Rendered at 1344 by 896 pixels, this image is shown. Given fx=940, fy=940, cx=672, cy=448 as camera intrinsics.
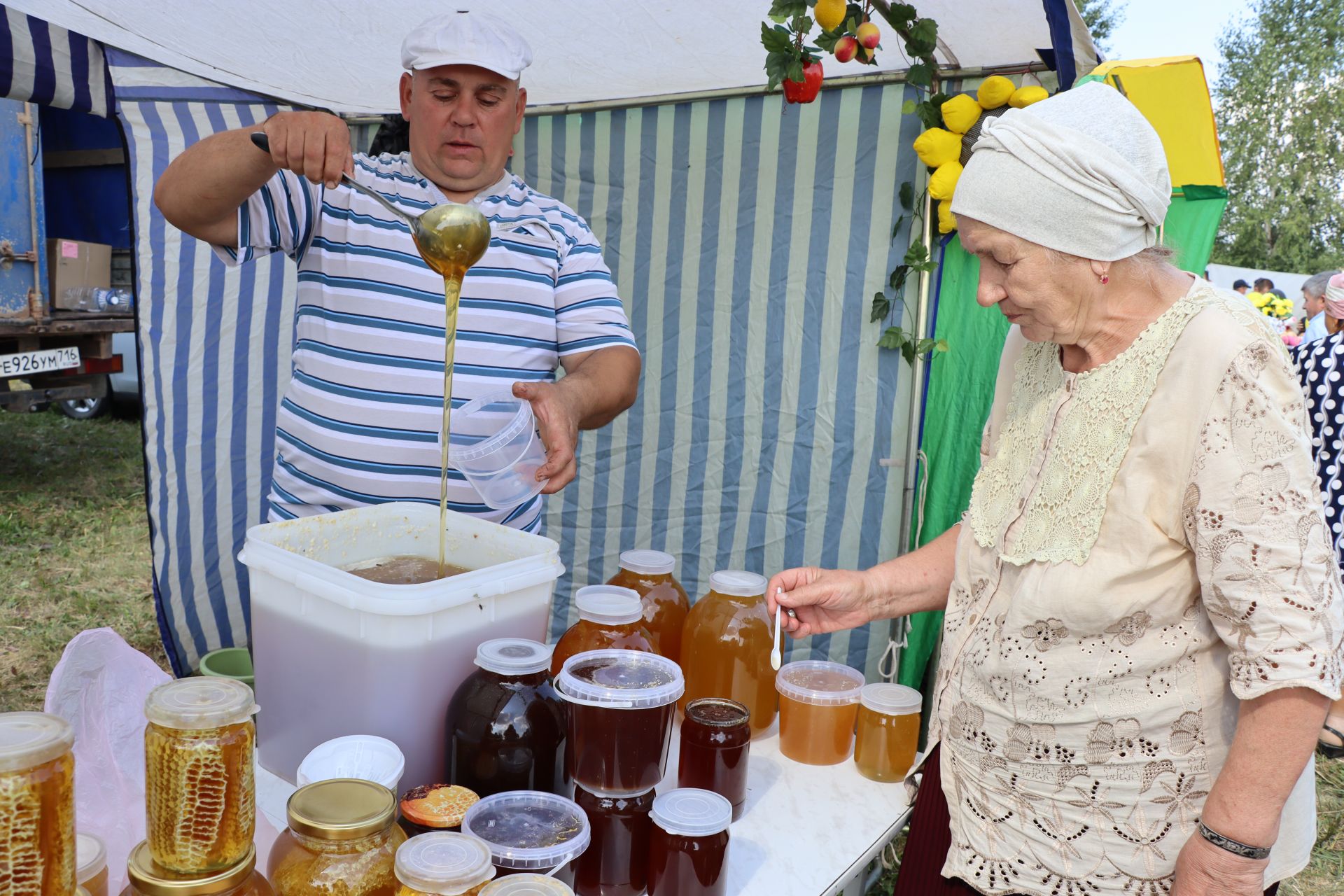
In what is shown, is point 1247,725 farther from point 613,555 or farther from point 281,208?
point 613,555

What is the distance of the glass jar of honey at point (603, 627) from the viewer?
1517 millimetres

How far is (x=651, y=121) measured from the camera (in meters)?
3.84

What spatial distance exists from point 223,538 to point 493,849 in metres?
3.64

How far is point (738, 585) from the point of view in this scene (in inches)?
69.6

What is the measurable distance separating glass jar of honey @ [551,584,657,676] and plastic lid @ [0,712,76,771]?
79cm

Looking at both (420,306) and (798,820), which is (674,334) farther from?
(798,820)

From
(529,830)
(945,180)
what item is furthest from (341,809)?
(945,180)

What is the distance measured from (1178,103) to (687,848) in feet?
8.37

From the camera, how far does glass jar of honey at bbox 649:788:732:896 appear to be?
122 centimetres

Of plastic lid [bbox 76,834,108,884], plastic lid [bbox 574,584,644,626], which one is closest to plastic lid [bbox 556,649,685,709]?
plastic lid [bbox 574,584,644,626]

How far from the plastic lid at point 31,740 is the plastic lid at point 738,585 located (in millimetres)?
1153

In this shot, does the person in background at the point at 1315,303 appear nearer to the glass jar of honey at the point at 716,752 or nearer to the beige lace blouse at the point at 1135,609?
the beige lace blouse at the point at 1135,609

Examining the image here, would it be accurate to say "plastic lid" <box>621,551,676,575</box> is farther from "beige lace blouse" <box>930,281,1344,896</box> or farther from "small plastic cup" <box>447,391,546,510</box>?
"beige lace blouse" <box>930,281,1344,896</box>

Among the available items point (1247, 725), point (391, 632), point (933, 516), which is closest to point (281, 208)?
point (391, 632)
